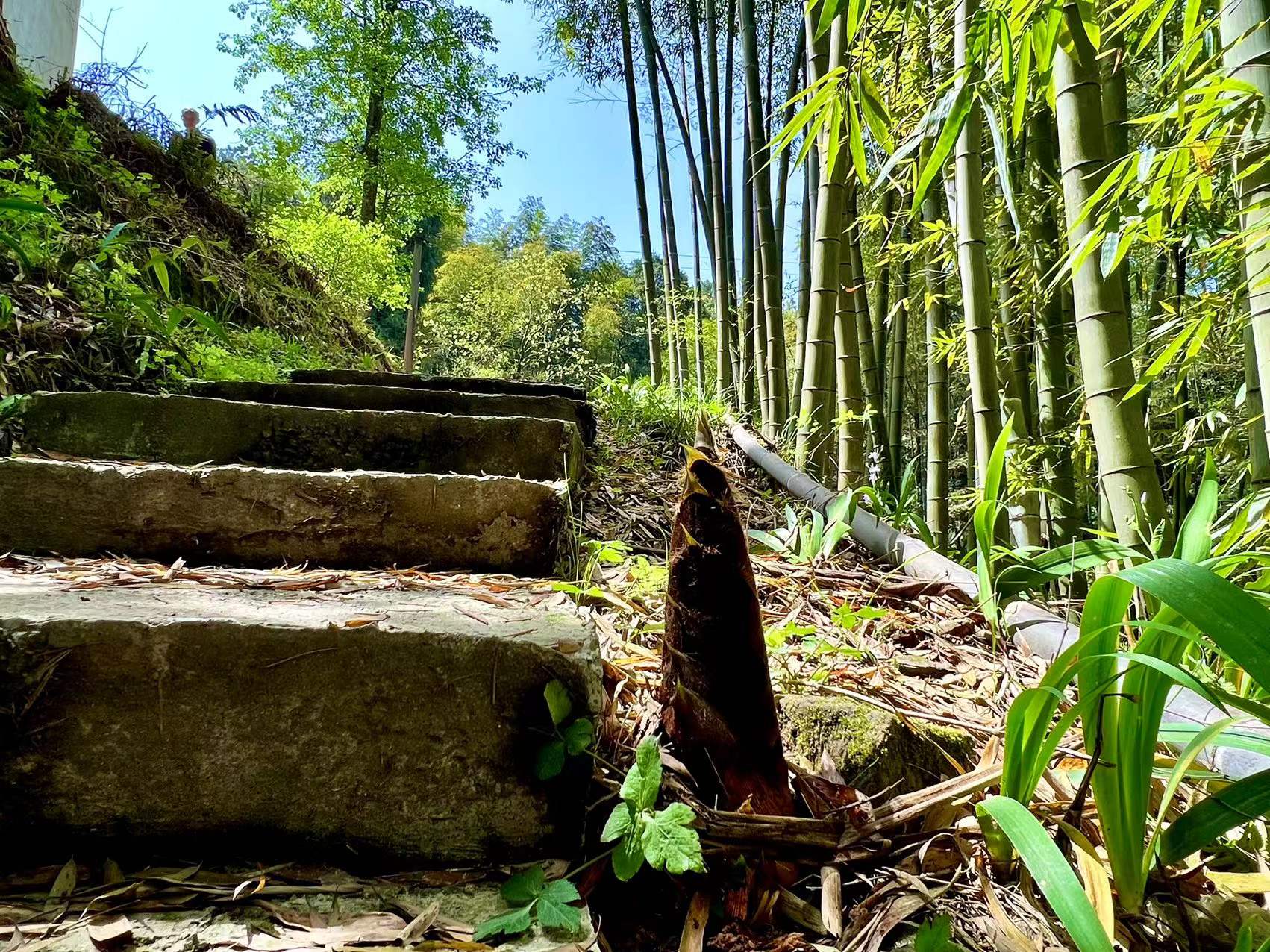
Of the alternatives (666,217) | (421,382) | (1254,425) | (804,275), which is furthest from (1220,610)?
(666,217)

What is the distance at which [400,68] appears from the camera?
10.2 meters

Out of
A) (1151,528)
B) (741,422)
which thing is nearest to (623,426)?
(741,422)

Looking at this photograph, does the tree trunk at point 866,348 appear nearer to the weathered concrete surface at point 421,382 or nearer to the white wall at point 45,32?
the weathered concrete surface at point 421,382

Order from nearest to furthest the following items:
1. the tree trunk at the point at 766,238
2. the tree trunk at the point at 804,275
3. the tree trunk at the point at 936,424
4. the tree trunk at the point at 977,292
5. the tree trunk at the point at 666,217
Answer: the tree trunk at the point at 977,292
the tree trunk at the point at 936,424
the tree trunk at the point at 804,275
the tree trunk at the point at 766,238
the tree trunk at the point at 666,217

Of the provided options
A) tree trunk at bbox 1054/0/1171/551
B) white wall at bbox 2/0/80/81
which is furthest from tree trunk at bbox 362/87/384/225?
tree trunk at bbox 1054/0/1171/551

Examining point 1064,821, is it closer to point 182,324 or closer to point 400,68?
Result: point 182,324

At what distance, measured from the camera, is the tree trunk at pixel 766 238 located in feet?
9.21

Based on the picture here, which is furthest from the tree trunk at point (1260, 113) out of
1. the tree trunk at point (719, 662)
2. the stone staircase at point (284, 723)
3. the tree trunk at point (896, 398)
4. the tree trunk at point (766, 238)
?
the tree trunk at point (896, 398)

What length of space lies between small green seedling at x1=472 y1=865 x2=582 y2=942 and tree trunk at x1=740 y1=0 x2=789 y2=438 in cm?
229

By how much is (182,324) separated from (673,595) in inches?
107

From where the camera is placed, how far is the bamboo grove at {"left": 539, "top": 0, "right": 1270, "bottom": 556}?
95 cm

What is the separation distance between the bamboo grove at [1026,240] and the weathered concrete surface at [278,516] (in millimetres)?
835

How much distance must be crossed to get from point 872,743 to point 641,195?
16.0 feet

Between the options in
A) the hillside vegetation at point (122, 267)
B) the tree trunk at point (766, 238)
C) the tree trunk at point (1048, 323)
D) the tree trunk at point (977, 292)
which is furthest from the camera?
the tree trunk at point (766, 238)
